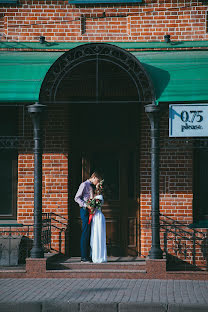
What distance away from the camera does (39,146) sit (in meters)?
11.7

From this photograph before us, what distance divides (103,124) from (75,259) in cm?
297

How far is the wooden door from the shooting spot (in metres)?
13.1

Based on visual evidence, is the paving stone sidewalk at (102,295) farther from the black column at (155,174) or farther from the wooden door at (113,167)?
the wooden door at (113,167)

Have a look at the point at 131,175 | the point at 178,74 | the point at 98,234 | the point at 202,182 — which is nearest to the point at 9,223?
the point at 98,234

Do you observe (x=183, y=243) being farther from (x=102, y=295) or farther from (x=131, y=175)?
(x=102, y=295)

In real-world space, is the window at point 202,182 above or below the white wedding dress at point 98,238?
above

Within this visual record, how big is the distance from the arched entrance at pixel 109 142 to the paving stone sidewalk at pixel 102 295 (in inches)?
86.7

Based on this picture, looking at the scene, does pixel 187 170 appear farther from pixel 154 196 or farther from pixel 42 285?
pixel 42 285

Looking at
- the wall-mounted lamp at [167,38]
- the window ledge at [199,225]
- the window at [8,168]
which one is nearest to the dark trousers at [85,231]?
the window at [8,168]

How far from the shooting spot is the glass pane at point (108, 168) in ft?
43.4

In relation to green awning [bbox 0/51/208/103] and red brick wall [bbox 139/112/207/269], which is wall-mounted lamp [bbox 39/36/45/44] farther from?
red brick wall [bbox 139/112/207/269]

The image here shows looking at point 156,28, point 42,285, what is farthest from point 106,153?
point 42,285

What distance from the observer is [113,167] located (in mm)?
13273

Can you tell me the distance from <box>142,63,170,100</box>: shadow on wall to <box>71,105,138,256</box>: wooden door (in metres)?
1.56
